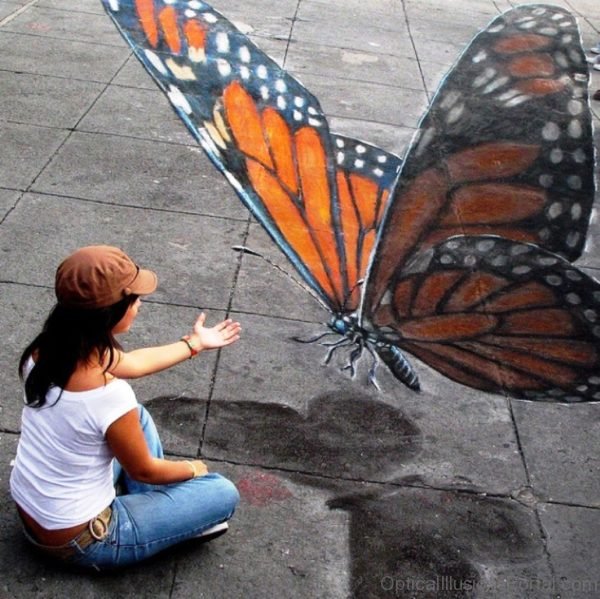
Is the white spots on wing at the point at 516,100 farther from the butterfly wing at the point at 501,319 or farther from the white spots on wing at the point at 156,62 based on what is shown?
the white spots on wing at the point at 156,62

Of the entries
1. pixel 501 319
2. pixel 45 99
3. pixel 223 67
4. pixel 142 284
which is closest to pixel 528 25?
pixel 223 67

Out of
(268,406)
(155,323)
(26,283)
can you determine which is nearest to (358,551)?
(268,406)

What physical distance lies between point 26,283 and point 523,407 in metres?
2.78

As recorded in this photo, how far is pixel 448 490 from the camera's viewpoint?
369cm

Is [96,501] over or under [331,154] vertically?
over

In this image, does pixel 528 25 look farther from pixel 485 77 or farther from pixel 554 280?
pixel 554 280

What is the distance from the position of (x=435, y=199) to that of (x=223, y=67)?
9.76 ft

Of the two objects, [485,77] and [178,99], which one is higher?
[178,99]

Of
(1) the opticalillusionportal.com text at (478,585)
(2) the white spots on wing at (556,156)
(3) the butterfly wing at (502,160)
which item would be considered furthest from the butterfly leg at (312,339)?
(2) the white spots on wing at (556,156)

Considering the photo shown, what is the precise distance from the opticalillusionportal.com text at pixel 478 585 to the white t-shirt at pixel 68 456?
1.13m

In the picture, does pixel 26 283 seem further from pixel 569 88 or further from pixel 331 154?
pixel 569 88

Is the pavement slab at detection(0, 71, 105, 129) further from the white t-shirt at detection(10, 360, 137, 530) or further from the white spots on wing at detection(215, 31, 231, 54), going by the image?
the white t-shirt at detection(10, 360, 137, 530)

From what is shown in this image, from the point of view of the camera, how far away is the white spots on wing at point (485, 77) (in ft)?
28.3

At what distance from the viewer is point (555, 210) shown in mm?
6410
